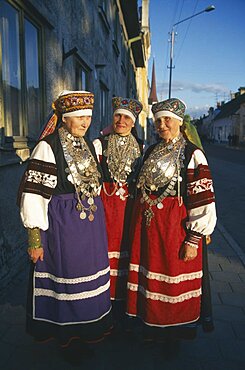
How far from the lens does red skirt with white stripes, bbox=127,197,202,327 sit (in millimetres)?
2318

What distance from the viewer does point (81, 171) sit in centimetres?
228

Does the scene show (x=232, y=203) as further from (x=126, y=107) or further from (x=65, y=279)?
(x=65, y=279)

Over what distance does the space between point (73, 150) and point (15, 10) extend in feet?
7.85

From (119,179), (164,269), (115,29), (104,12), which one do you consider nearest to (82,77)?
A: (104,12)

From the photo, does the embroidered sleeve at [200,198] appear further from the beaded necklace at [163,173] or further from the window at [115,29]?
A: the window at [115,29]

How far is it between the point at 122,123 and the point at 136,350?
6.41 ft

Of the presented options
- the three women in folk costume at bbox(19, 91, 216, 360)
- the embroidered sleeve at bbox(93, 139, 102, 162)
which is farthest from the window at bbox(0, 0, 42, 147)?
the three women in folk costume at bbox(19, 91, 216, 360)

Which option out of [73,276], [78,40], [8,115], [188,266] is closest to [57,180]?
[73,276]

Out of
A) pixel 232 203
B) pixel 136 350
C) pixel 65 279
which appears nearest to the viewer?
pixel 65 279

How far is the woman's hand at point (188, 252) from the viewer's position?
Result: 228cm

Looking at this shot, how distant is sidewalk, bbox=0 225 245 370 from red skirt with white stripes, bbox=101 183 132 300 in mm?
519

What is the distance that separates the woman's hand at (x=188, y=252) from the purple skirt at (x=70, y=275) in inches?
24.3

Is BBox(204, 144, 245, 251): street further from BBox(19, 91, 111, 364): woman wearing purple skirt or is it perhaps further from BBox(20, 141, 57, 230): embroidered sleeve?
BBox(20, 141, 57, 230): embroidered sleeve

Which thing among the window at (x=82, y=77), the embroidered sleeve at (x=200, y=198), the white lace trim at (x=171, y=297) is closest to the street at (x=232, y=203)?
the white lace trim at (x=171, y=297)
